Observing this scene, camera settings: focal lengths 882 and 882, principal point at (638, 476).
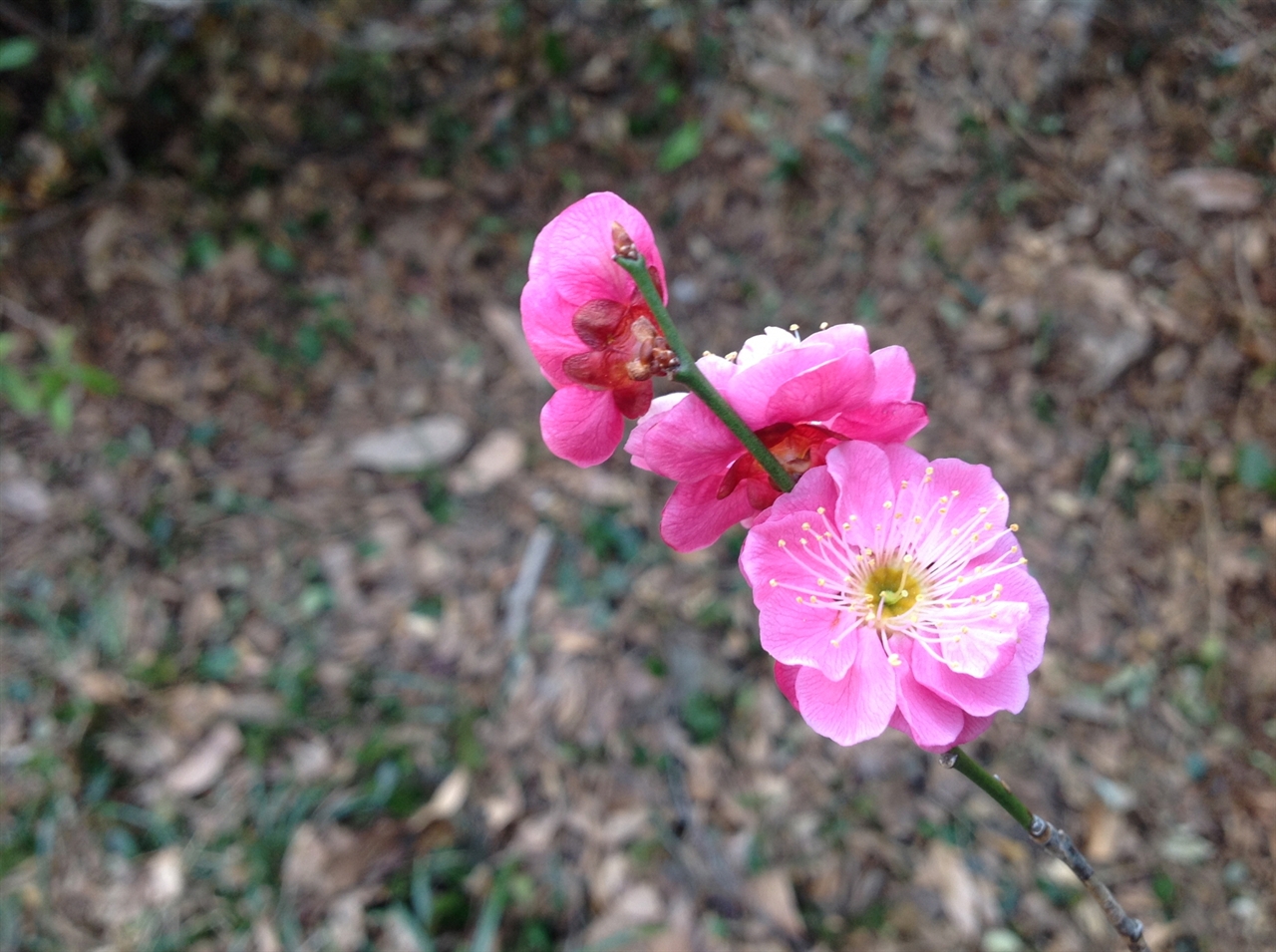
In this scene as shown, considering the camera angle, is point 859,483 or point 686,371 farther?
point 859,483

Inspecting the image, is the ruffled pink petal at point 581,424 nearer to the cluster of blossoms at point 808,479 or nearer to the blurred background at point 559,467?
the cluster of blossoms at point 808,479

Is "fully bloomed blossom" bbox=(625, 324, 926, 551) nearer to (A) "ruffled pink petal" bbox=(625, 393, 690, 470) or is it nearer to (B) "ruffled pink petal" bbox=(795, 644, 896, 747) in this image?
(A) "ruffled pink petal" bbox=(625, 393, 690, 470)

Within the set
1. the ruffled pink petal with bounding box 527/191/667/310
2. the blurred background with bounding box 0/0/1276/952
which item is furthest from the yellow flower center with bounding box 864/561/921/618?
the blurred background with bounding box 0/0/1276/952

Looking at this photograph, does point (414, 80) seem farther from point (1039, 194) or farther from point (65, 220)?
point (1039, 194)

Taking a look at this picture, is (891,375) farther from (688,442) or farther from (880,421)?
(688,442)

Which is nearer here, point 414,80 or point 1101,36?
point 1101,36

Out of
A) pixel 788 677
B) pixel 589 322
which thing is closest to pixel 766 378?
pixel 589 322

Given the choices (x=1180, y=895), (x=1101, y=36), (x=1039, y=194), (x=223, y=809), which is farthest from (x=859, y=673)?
(x=1101, y=36)
